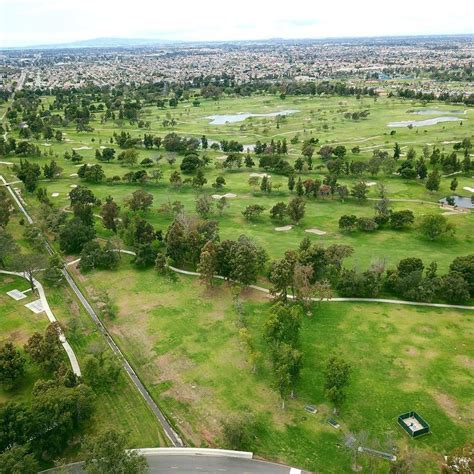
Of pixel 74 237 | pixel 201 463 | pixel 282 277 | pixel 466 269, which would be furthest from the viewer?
pixel 74 237

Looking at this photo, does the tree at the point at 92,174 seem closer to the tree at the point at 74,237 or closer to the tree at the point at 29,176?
the tree at the point at 29,176

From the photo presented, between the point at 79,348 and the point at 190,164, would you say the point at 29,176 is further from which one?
the point at 79,348

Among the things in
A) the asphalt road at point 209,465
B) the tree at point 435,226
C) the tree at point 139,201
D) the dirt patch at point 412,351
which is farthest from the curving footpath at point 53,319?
the tree at point 435,226

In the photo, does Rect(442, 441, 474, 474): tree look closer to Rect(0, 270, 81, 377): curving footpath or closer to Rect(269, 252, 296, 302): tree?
Rect(269, 252, 296, 302): tree

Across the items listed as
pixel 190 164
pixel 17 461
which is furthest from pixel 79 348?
pixel 190 164

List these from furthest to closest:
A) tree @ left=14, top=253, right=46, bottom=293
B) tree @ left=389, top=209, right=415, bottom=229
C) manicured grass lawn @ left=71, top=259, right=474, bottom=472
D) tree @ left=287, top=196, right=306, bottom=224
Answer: tree @ left=287, top=196, right=306, bottom=224 < tree @ left=389, top=209, right=415, bottom=229 < tree @ left=14, top=253, right=46, bottom=293 < manicured grass lawn @ left=71, top=259, right=474, bottom=472

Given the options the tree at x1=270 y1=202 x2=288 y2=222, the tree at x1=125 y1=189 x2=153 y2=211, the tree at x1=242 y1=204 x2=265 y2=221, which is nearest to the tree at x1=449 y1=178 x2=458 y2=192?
the tree at x1=270 y1=202 x2=288 y2=222

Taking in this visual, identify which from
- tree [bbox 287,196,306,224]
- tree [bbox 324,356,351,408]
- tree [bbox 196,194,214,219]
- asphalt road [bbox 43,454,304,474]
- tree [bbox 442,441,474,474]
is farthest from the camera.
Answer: tree [bbox 196,194,214,219]
